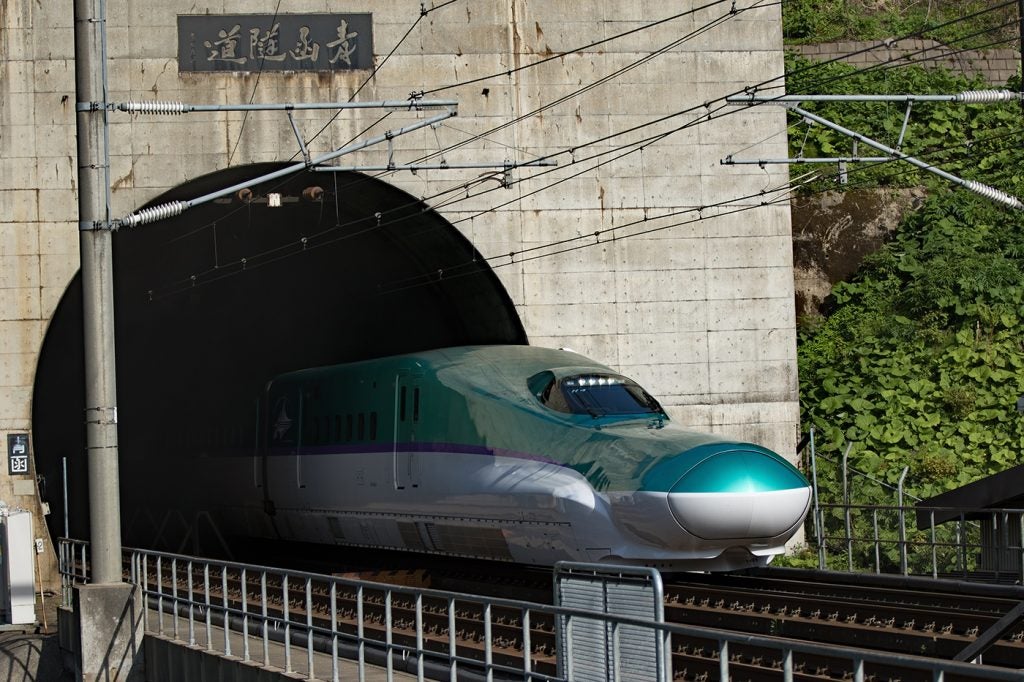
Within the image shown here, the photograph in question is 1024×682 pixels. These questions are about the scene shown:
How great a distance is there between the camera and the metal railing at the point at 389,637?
7.65 meters

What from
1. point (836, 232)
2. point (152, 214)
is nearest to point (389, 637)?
point (152, 214)

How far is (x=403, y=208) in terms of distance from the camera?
2639cm

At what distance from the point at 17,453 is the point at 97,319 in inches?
390

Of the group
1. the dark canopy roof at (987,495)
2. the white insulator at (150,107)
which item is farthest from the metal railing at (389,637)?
the dark canopy roof at (987,495)

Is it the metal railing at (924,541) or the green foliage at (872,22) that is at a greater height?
the green foliage at (872,22)

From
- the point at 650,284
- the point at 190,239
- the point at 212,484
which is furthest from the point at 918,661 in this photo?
the point at 190,239

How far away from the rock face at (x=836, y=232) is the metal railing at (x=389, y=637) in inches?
511

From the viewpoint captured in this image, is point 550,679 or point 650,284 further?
point 650,284

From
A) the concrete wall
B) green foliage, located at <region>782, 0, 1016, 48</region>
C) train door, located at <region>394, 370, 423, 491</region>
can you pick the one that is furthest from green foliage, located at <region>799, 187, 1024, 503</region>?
train door, located at <region>394, 370, 423, 491</region>

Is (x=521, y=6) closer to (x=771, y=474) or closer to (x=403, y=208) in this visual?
(x=403, y=208)

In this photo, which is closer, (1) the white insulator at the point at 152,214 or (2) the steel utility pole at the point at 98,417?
(2) the steel utility pole at the point at 98,417

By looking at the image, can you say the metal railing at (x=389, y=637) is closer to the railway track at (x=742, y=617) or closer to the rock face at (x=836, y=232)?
the railway track at (x=742, y=617)

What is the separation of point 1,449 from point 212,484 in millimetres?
5007

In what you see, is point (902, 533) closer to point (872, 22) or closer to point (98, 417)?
point (98, 417)
